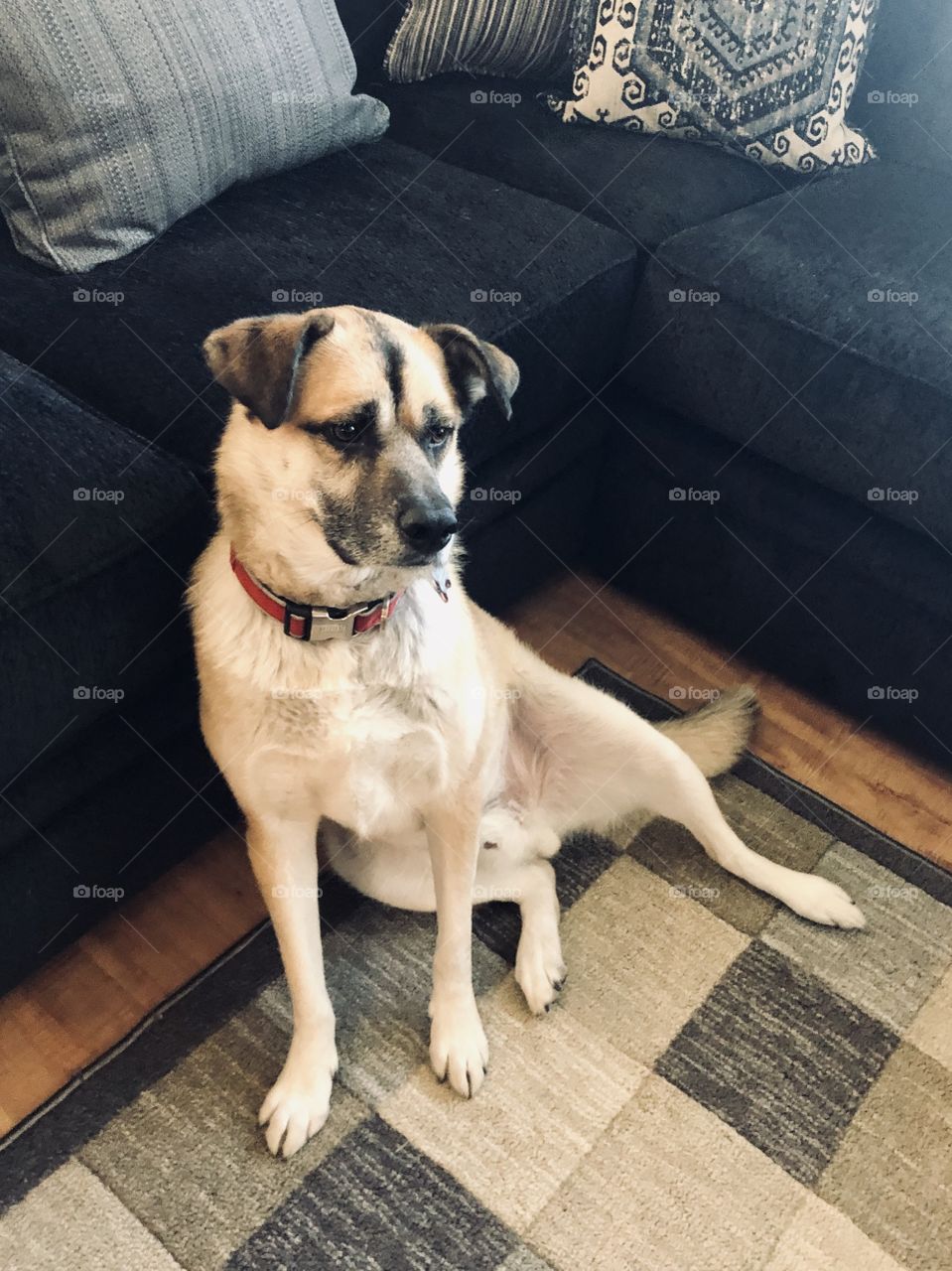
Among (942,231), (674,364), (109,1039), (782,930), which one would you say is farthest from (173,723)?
(942,231)

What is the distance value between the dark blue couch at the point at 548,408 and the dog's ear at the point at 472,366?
0.37 meters

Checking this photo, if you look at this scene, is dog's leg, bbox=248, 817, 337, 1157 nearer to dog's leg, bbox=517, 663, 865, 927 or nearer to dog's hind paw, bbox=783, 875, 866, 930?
dog's leg, bbox=517, 663, 865, 927

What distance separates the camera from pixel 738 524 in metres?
2.00

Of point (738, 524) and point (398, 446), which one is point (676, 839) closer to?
point (738, 524)

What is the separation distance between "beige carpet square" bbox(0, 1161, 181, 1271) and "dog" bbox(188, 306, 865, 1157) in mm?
192

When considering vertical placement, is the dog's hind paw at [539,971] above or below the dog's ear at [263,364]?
below

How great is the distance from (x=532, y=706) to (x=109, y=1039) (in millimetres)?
820
